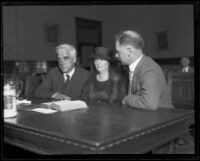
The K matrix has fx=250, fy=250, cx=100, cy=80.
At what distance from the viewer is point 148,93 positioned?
154 centimetres

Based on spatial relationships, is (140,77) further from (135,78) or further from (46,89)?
(46,89)

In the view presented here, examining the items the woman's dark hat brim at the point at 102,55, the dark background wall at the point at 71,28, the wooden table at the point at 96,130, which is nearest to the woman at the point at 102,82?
the woman's dark hat brim at the point at 102,55

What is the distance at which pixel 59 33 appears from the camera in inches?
215

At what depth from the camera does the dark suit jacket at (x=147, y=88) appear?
1540 millimetres

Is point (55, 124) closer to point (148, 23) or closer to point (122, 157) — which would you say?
point (122, 157)

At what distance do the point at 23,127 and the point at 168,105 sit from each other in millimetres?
1055

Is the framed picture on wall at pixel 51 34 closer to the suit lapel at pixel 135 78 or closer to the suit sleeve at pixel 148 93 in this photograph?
the suit lapel at pixel 135 78

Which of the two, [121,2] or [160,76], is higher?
[121,2]

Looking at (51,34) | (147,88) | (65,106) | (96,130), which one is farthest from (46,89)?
(51,34)

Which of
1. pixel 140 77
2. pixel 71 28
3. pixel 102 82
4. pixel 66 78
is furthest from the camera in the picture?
pixel 71 28

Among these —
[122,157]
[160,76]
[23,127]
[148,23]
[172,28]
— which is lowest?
[122,157]

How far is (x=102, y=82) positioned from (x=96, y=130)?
4.99ft

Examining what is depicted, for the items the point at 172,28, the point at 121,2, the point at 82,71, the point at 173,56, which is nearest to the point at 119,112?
the point at 121,2

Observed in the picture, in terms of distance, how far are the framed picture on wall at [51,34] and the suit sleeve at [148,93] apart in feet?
11.0
